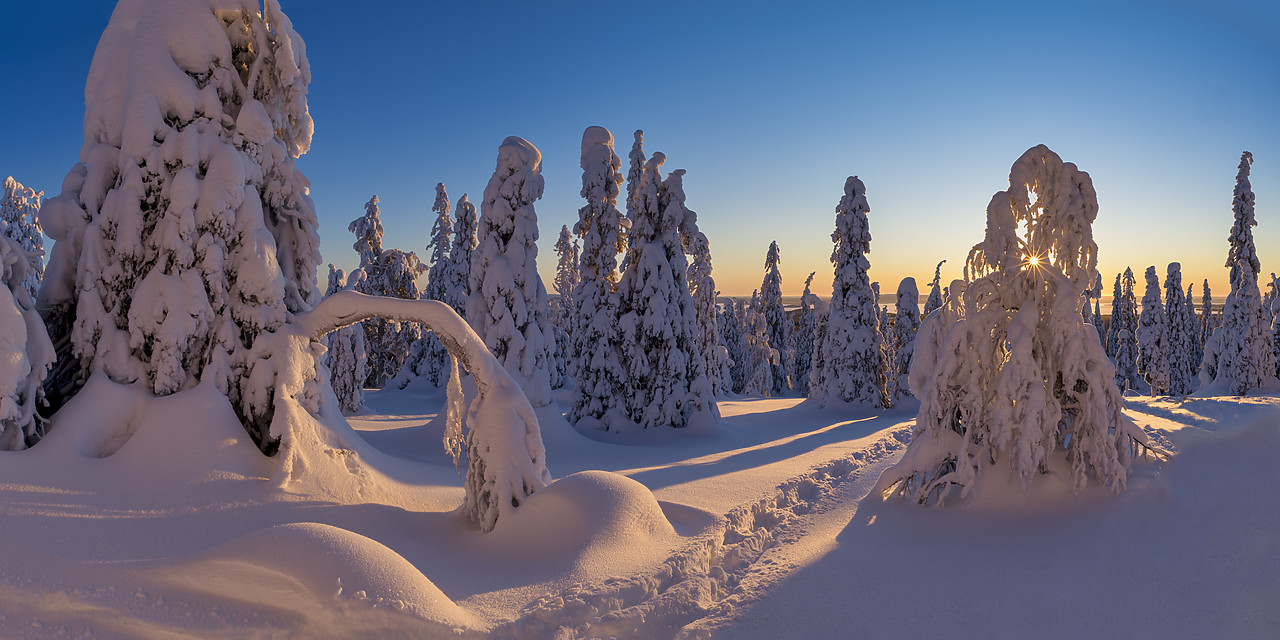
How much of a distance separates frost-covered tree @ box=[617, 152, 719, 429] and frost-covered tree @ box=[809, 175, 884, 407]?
9.98m

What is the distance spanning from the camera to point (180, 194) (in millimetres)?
7219

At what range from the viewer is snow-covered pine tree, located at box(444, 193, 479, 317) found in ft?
103

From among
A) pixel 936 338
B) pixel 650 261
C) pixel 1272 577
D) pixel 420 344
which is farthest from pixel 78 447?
pixel 420 344

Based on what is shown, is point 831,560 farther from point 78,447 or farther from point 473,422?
point 78,447

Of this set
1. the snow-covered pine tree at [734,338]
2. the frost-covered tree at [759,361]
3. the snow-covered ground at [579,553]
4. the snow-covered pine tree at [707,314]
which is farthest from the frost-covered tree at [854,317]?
the snow-covered pine tree at [734,338]

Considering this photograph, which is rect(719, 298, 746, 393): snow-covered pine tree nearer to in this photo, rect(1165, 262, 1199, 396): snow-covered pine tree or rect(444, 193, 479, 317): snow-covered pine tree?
rect(444, 193, 479, 317): snow-covered pine tree

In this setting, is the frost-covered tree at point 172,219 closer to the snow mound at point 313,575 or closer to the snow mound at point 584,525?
the snow mound at point 313,575

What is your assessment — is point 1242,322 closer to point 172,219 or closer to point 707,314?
point 707,314

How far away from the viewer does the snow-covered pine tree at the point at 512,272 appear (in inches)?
653

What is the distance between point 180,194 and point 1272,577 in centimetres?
1180

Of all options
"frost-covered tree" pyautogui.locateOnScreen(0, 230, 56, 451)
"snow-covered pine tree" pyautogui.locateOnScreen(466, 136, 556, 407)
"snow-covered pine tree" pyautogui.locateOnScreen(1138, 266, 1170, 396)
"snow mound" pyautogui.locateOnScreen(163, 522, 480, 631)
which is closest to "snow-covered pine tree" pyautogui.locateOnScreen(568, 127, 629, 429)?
"snow-covered pine tree" pyautogui.locateOnScreen(466, 136, 556, 407)

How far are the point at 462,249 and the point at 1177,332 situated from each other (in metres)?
47.9

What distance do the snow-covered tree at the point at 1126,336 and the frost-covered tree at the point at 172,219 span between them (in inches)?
1604

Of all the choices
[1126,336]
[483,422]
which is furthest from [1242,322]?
[483,422]
